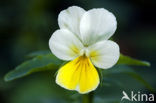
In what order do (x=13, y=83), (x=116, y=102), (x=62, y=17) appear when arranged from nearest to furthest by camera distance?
(x=62, y=17) → (x=116, y=102) → (x=13, y=83)

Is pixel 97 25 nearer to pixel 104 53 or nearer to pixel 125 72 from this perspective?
pixel 104 53

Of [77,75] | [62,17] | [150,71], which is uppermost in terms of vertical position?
[62,17]

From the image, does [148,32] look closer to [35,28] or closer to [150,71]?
[150,71]

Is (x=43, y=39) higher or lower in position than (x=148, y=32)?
higher

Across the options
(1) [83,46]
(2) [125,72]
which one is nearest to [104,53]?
(1) [83,46]

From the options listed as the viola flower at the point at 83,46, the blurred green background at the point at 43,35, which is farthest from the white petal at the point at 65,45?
the blurred green background at the point at 43,35

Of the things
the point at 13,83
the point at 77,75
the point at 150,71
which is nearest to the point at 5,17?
A: the point at 13,83

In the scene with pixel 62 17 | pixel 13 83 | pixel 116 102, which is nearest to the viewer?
pixel 62 17
